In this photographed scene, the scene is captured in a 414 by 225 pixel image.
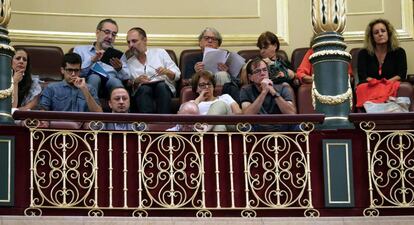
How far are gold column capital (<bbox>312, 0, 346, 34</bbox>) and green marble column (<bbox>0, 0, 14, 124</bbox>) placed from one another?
2622 millimetres

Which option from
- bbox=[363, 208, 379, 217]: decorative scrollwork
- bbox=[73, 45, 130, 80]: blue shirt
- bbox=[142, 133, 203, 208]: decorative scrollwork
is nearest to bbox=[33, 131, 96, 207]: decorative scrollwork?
bbox=[142, 133, 203, 208]: decorative scrollwork

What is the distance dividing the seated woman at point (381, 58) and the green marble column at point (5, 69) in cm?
335

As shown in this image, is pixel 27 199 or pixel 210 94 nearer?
pixel 27 199

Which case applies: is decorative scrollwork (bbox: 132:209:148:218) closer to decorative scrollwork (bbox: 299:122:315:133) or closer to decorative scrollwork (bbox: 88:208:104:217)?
decorative scrollwork (bbox: 88:208:104:217)

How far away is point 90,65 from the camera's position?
1202 centimetres

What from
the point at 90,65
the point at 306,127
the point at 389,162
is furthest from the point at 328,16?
the point at 90,65

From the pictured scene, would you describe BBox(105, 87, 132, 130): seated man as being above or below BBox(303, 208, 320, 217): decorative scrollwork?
above

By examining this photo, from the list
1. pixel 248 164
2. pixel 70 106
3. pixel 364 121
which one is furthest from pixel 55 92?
pixel 364 121

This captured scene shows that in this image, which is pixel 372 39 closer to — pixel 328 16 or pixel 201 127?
pixel 328 16

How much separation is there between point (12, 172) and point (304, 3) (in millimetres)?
5206

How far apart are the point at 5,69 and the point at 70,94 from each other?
1.08 meters

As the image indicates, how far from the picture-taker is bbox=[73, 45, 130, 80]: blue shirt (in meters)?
12.0

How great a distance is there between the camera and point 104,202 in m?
9.83

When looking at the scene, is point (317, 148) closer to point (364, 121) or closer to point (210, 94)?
point (364, 121)
